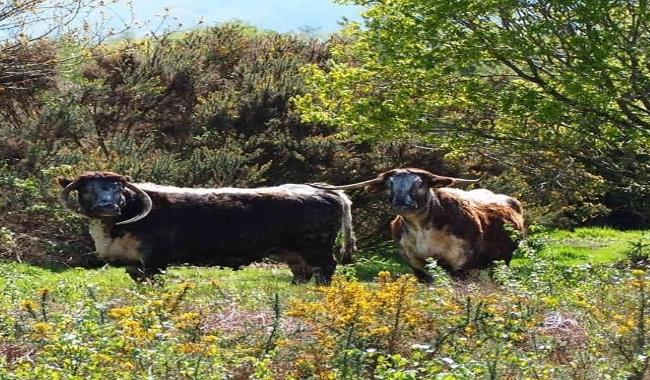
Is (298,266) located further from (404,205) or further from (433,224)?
(433,224)

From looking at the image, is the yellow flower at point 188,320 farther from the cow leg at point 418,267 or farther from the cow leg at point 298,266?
the cow leg at point 418,267

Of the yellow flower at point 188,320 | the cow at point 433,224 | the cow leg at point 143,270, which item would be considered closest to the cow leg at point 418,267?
the cow at point 433,224

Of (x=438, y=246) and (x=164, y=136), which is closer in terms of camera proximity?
(x=438, y=246)

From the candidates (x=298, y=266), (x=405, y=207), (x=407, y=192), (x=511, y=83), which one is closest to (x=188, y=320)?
(x=405, y=207)

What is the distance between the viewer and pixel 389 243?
797 inches

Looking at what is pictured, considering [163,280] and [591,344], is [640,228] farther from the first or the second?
[591,344]

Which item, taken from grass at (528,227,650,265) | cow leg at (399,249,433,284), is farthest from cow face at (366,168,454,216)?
grass at (528,227,650,265)

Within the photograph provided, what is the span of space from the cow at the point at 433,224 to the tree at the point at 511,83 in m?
1.69

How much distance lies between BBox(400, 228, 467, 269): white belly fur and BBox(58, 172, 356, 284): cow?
3.04 feet

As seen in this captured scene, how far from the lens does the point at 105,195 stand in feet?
43.5

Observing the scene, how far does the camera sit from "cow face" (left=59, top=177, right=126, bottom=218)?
13148mm

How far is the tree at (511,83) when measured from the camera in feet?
48.4

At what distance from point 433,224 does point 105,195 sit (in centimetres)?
379

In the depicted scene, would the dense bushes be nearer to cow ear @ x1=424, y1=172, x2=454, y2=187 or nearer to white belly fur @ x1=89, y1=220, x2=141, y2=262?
white belly fur @ x1=89, y1=220, x2=141, y2=262
